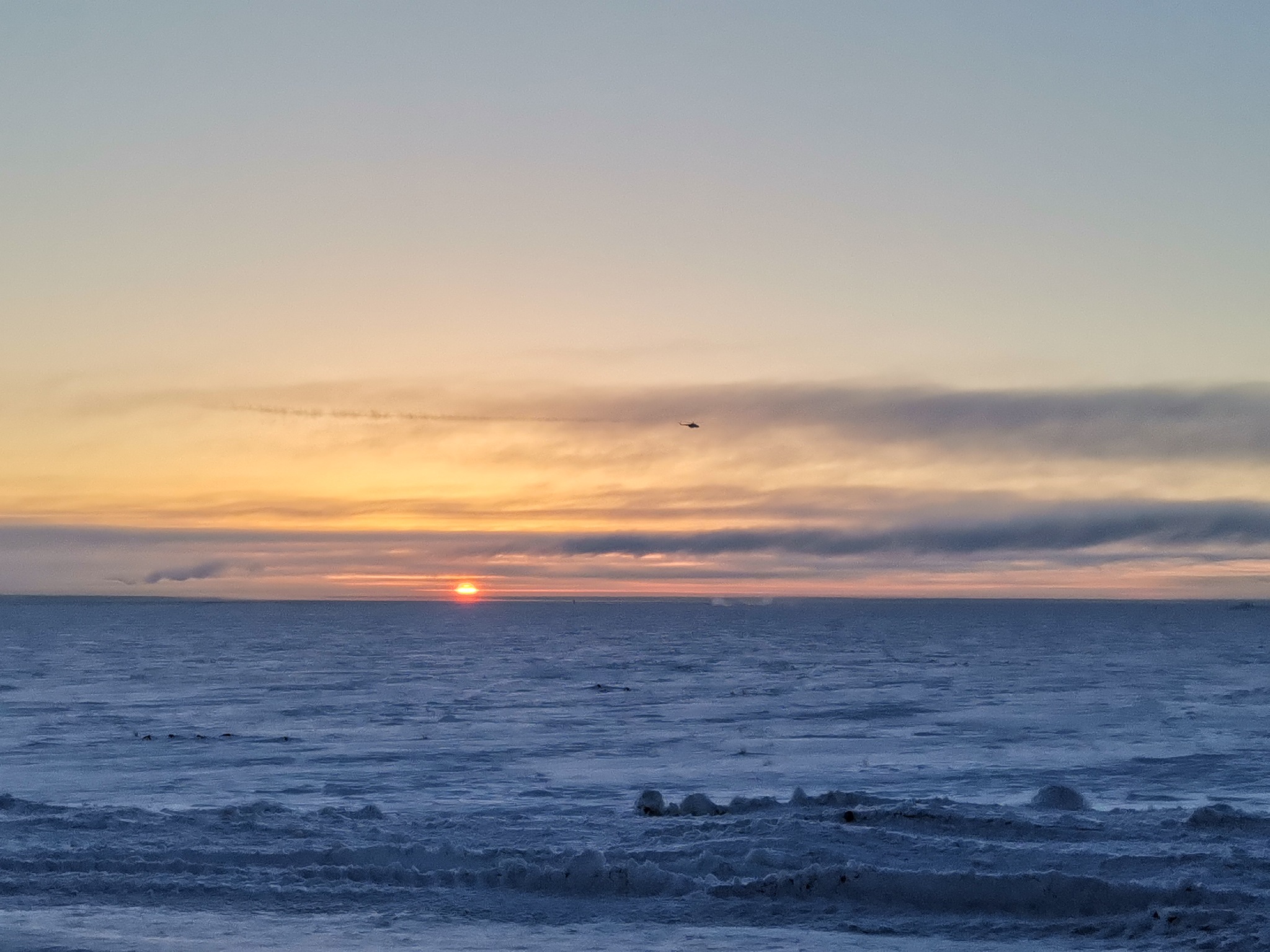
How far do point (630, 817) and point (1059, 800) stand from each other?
8.84 metres

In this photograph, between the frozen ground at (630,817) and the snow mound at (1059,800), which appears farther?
the snow mound at (1059,800)

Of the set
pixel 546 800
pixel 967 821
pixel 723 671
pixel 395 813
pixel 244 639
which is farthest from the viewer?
pixel 244 639

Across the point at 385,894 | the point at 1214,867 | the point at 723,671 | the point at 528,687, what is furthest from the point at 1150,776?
the point at 723,671

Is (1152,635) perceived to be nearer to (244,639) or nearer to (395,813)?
(244,639)

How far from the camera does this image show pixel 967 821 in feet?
67.9

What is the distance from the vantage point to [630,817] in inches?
920

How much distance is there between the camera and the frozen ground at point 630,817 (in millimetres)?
15164

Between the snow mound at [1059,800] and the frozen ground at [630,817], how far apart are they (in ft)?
0.35

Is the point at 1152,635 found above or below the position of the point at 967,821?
below

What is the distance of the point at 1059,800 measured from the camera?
24.5m

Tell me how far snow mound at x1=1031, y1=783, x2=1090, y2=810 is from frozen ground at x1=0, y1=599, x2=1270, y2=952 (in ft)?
0.35

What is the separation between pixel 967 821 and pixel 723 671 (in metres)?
63.3

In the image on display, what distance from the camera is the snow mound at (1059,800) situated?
24.1 metres

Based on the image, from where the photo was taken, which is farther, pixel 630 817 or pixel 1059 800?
pixel 1059 800
